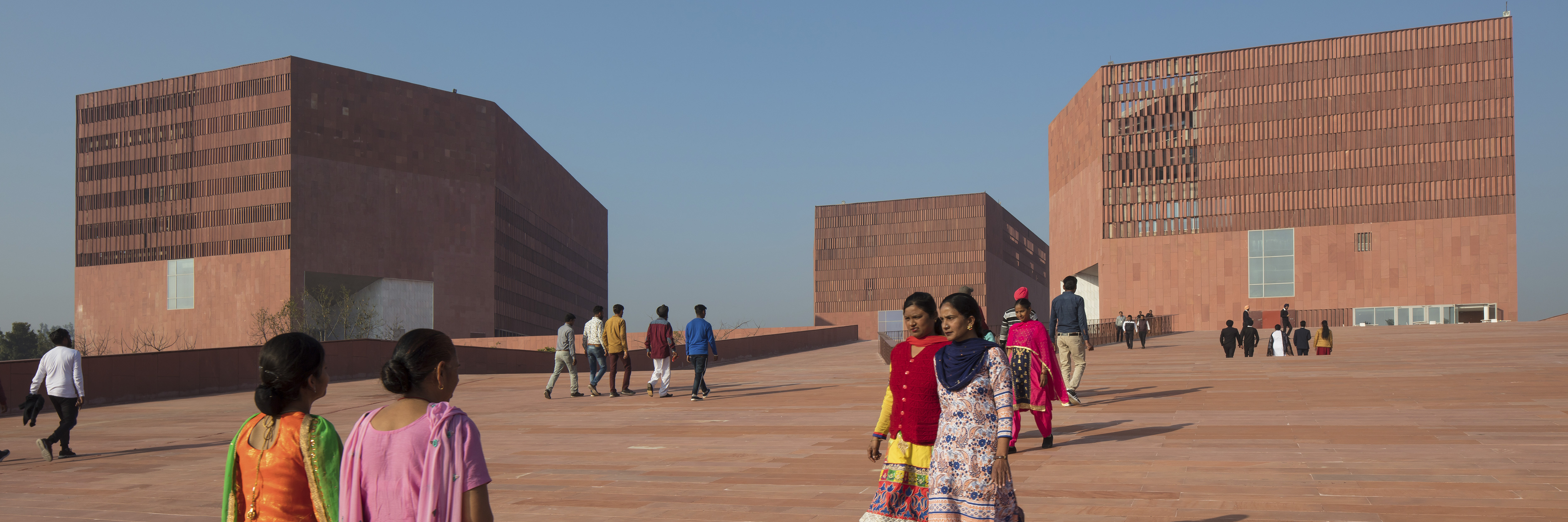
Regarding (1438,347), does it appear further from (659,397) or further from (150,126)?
(150,126)

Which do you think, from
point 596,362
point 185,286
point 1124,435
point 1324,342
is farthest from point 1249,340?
point 185,286

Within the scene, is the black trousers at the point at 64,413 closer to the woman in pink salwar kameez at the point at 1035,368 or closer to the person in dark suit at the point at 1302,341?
the woman in pink salwar kameez at the point at 1035,368

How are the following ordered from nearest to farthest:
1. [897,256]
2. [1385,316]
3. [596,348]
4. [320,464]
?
1. [320,464]
2. [596,348]
3. [1385,316]
4. [897,256]

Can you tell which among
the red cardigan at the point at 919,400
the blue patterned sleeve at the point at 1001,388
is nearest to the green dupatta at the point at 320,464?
the red cardigan at the point at 919,400

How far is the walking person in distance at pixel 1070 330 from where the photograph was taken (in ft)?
37.3

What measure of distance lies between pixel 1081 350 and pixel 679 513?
677 cm

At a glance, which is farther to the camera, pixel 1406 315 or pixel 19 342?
pixel 19 342

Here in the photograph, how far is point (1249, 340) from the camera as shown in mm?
23531

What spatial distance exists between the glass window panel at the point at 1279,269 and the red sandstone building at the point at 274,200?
4337 cm

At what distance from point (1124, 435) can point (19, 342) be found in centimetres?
10977

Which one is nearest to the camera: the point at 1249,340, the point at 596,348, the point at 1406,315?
the point at 596,348

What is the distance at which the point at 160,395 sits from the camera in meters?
17.8

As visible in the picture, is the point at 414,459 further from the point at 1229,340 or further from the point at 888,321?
the point at 888,321

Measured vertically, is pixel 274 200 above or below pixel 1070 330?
above
